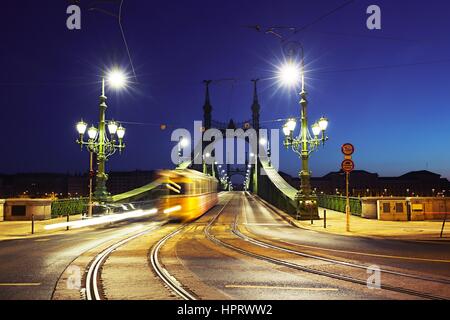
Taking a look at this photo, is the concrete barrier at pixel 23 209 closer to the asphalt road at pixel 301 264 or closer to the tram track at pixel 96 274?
the tram track at pixel 96 274

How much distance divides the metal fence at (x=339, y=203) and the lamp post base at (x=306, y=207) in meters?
3.82

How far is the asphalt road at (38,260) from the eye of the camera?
7133 mm

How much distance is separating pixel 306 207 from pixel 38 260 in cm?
1515

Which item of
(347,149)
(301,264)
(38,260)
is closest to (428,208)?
(347,149)

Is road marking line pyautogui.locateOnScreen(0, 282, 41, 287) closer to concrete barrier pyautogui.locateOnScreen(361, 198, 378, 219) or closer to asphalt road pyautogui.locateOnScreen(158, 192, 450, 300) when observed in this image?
asphalt road pyautogui.locateOnScreen(158, 192, 450, 300)

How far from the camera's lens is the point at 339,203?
29500mm

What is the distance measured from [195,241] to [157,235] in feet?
9.11

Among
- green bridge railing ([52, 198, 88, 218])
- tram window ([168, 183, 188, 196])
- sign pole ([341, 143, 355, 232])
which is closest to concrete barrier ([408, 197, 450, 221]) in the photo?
sign pole ([341, 143, 355, 232])

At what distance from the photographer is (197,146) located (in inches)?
3469

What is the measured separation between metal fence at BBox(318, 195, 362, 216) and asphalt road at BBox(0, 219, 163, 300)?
1501 centimetres

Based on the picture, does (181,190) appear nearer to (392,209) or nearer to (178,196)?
(178,196)

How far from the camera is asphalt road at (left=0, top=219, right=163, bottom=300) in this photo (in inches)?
281
